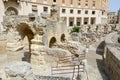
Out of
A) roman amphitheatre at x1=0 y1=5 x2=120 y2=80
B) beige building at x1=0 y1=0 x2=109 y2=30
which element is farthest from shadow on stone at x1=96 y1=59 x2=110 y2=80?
beige building at x1=0 y1=0 x2=109 y2=30

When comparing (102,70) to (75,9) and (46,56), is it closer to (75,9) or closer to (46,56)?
(46,56)

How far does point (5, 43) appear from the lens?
11.6 metres

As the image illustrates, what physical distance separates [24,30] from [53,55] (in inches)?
108

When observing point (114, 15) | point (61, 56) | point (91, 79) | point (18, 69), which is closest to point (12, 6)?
point (61, 56)

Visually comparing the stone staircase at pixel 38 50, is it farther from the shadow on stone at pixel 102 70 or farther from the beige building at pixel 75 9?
the beige building at pixel 75 9

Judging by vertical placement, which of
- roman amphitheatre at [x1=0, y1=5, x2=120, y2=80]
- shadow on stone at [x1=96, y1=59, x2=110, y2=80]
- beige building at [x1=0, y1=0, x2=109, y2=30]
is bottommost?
shadow on stone at [x1=96, y1=59, x2=110, y2=80]

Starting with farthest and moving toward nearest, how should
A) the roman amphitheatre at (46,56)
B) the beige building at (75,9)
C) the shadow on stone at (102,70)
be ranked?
the beige building at (75,9) < the shadow on stone at (102,70) < the roman amphitheatre at (46,56)

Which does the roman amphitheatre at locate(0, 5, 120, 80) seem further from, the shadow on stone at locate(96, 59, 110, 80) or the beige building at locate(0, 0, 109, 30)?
the beige building at locate(0, 0, 109, 30)

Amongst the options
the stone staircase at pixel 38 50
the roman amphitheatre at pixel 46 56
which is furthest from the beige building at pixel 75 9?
the stone staircase at pixel 38 50

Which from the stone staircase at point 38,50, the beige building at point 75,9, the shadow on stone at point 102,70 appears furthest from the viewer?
the beige building at point 75,9

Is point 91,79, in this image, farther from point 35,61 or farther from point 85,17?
point 85,17

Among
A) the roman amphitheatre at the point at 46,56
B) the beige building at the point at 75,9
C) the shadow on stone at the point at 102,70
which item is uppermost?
the beige building at the point at 75,9

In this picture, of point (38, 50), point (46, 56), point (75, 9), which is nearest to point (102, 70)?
point (46, 56)

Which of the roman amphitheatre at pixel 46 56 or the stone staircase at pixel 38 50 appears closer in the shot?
Answer: the roman amphitheatre at pixel 46 56
